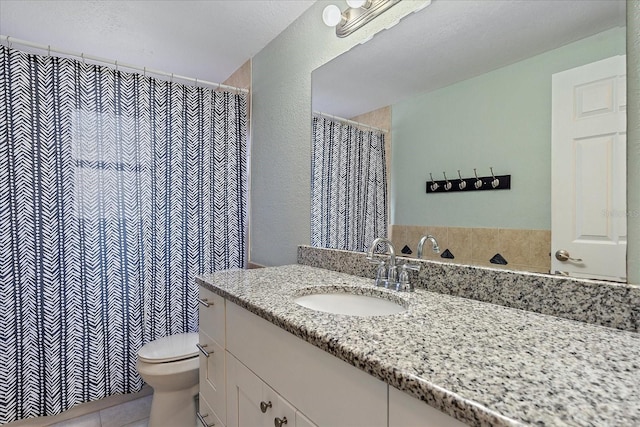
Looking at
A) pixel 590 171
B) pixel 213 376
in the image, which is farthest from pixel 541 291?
pixel 213 376

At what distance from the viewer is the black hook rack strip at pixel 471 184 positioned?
3.25 feet

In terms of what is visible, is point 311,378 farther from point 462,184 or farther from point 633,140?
point 633,140

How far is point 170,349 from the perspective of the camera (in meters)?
1.74

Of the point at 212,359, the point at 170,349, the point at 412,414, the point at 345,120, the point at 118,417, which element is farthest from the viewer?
the point at 118,417

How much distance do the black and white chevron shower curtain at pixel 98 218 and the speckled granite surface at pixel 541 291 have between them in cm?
146

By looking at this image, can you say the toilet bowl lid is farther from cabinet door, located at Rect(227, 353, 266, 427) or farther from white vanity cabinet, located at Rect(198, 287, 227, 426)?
cabinet door, located at Rect(227, 353, 266, 427)

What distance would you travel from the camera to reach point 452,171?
1.13m

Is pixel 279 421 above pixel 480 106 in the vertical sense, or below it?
below

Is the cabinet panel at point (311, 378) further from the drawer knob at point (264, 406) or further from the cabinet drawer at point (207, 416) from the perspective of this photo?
the cabinet drawer at point (207, 416)

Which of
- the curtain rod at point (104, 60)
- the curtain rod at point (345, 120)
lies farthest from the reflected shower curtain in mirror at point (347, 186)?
the curtain rod at point (104, 60)

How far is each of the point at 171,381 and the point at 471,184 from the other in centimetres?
161

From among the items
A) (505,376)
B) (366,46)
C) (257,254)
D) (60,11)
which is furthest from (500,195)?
(60,11)

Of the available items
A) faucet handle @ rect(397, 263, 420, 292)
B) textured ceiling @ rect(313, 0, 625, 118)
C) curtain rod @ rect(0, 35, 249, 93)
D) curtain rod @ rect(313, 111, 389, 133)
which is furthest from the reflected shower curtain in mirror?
curtain rod @ rect(0, 35, 249, 93)

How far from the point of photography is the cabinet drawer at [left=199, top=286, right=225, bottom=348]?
4.02ft
